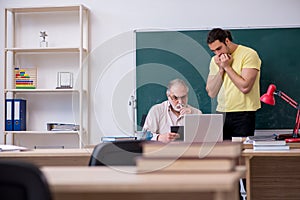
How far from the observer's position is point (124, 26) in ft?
17.1

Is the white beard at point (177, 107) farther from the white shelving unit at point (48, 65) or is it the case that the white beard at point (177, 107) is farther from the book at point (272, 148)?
the white shelving unit at point (48, 65)

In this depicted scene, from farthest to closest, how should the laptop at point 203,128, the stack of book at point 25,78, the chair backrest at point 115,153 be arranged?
the stack of book at point 25,78 < the laptop at point 203,128 < the chair backrest at point 115,153

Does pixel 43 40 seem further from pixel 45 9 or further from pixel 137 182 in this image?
pixel 137 182

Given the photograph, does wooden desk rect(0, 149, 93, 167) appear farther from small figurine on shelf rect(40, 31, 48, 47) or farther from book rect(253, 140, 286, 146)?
small figurine on shelf rect(40, 31, 48, 47)

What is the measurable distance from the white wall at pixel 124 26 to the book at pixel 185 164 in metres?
3.77

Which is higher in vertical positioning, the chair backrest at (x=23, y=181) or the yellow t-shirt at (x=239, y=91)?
the yellow t-shirt at (x=239, y=91)

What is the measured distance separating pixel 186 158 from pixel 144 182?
0.19m

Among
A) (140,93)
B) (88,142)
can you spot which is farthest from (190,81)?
(88,142)

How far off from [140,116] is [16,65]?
1.42m

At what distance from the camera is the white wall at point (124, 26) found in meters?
5.12

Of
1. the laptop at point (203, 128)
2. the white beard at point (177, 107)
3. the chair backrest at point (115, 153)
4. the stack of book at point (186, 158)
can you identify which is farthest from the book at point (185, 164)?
the white beard at point (177, 107)

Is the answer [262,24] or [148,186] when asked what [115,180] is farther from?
[262,24]

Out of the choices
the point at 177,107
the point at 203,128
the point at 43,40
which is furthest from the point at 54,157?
the point at 43,40

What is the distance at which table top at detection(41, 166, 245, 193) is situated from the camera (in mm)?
1184
